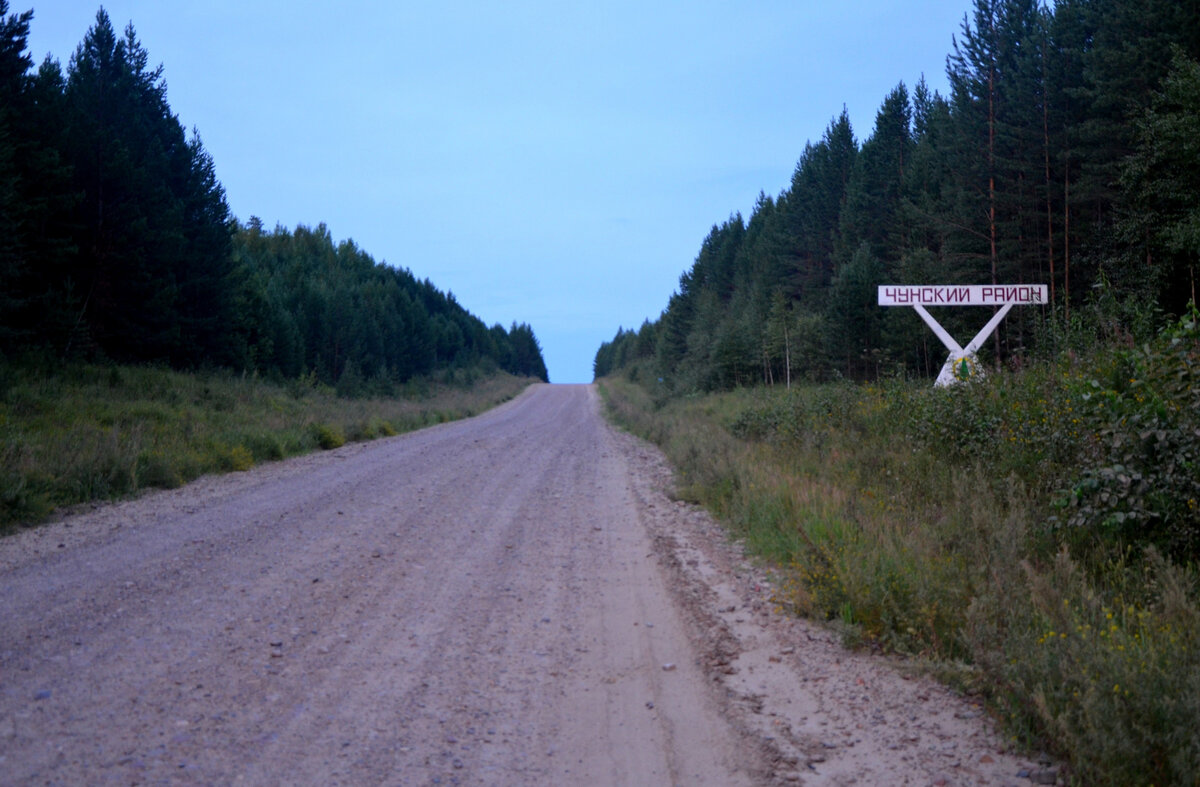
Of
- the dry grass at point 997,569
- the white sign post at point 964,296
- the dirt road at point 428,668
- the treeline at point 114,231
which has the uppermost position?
the treeline at point 114,231

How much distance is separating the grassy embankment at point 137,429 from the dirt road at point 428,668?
5.49 ft

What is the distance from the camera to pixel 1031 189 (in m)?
24.9

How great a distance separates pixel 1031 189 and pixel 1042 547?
892 inches

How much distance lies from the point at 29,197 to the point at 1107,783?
982 inches

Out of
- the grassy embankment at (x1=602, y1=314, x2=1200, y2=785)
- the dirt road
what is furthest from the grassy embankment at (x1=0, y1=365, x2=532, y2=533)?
the grassy embankment at (x1=602, y1=314, x2=1200, y2=785)

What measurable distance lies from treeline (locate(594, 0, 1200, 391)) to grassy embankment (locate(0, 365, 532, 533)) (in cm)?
1133

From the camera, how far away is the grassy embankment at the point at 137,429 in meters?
10.5

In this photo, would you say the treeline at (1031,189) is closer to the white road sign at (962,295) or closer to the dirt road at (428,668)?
the white road sign at (962,295)

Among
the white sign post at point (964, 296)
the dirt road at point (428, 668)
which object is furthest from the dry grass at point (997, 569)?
the white sign post at point (964, 296)

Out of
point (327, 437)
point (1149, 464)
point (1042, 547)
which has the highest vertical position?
Answer: point (1149, 464)

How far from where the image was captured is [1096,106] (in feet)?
72.3

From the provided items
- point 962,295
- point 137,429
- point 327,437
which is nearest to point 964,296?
point 962,295

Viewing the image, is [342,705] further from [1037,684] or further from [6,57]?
[6,57]

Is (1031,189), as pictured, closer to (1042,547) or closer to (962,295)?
(962,295)
